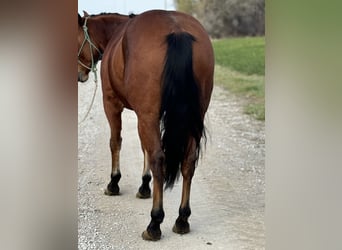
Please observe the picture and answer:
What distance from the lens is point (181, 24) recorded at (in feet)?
3.30

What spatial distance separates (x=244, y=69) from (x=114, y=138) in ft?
0.94

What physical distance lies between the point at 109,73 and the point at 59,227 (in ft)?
1.04

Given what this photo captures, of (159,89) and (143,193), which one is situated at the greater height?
(159,89)

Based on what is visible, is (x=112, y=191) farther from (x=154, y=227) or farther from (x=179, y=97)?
(x=179, y=97)

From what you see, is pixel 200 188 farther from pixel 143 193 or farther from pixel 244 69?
pixel 244 69

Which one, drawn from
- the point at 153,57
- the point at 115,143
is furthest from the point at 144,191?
the point at 153,57

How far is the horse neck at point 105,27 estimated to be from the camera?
106 centimetres

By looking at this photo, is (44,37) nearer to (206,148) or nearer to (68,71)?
(68,71)

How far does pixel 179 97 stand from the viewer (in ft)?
3.20

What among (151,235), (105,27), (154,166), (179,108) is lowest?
(151,235)

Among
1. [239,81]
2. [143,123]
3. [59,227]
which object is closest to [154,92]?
[143,123]

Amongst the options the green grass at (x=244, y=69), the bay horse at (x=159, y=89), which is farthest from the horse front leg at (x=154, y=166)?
the green grass at (x=244, y=69)

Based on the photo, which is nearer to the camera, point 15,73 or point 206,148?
point 15,73

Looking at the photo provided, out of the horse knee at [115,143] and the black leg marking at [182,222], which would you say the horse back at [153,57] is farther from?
the black leg marking at [182,222]
